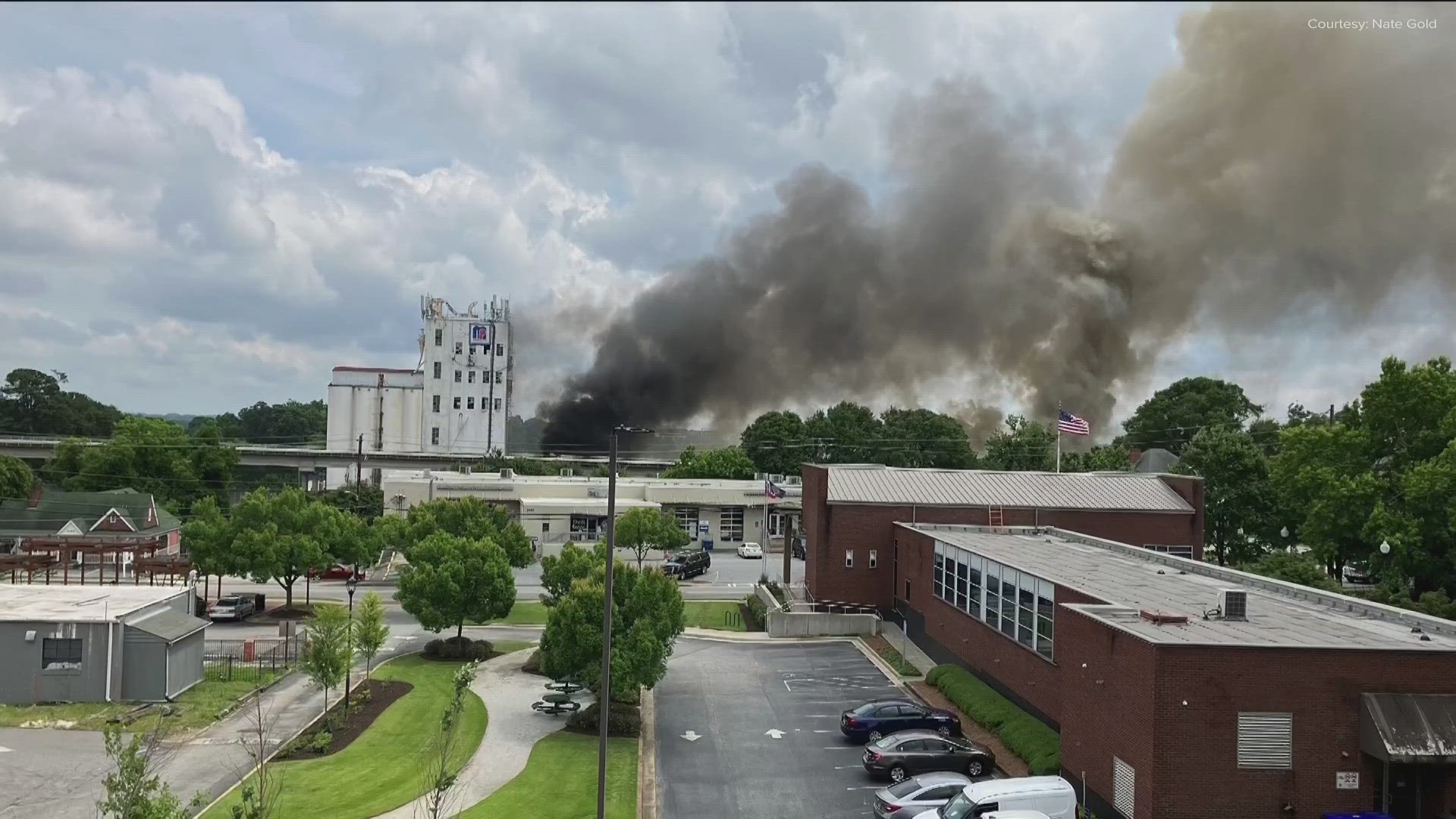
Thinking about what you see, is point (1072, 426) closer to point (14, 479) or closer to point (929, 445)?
point (929, 445)

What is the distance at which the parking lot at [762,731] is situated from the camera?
66.1ft

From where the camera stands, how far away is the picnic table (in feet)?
85.7

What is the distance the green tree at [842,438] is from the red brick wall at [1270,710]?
67.9 m

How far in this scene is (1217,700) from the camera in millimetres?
16609

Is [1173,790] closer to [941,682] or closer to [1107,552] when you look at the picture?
[941,682]

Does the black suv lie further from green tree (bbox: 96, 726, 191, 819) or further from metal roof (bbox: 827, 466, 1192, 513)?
green tree (bbox: 96, 726, 191, 819)

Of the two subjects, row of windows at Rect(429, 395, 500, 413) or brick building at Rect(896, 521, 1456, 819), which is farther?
row of windows at Rect(429, 395, 500, 413)

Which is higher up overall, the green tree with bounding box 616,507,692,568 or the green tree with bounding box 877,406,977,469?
the green tree with bounding box 877,406,977,469

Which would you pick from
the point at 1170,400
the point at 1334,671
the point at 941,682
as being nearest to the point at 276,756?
the point at 941,682

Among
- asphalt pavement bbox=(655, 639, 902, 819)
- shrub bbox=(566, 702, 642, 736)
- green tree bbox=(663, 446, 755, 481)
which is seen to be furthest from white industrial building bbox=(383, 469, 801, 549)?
shrub bbox=(566, 702, 642, 736)

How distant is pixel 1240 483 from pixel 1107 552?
19.5m

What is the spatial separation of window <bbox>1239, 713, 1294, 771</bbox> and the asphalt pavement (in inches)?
277

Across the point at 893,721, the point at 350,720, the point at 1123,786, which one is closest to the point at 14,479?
the point at 350,720

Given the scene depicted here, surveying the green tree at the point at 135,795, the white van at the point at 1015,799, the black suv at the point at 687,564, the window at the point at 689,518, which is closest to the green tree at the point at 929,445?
the window at the point at 689,518
